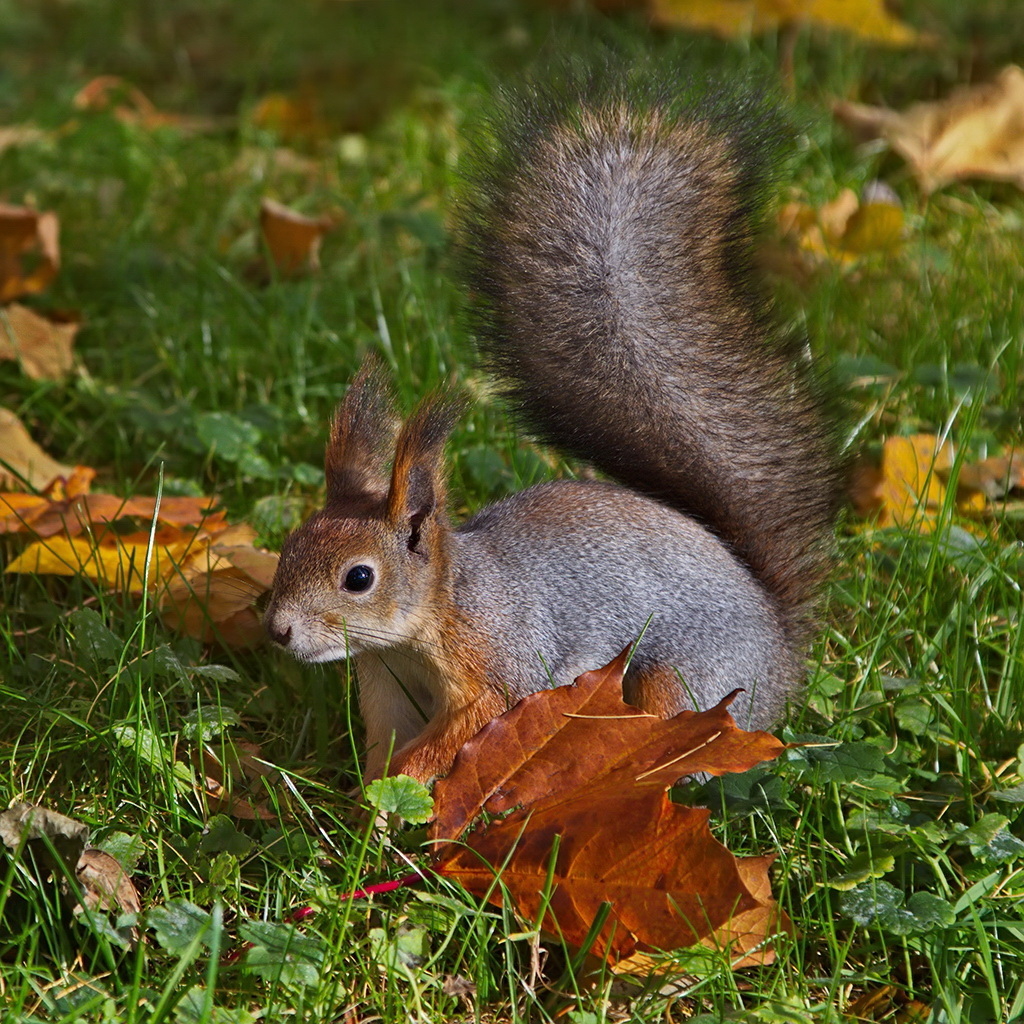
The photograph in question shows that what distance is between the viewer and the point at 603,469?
5.16 feet

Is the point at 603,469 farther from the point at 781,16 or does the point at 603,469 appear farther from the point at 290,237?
the point at 781,16

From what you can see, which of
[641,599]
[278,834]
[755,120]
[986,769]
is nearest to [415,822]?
[278,834]

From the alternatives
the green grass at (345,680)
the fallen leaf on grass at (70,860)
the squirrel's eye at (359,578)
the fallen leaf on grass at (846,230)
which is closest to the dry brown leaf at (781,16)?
the green grass at (345,680)

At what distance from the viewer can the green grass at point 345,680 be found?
1.18 meters

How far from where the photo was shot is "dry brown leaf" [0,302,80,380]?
213 centimetres

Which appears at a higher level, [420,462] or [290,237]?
[420,462]

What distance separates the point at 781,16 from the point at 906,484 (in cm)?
169

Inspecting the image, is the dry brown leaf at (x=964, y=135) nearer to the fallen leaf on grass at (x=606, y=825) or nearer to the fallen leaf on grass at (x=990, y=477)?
the fallen leaf on grass at (x=990, y=477)

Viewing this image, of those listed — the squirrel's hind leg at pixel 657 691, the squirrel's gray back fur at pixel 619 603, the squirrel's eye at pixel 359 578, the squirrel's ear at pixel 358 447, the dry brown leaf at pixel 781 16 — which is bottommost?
the squirrel's hind leg at pixel 657 691

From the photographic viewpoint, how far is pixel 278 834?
1.32m

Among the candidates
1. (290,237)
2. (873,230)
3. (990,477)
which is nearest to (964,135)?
(873,230)

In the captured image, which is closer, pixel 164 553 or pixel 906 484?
pixel 164 553

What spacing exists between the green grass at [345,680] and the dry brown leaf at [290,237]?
56 mm

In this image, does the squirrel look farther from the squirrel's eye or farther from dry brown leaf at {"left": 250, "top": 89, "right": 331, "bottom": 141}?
dry brown leaf at {"left": 250, "top": 89, "right": 331, "bottom": 141}
